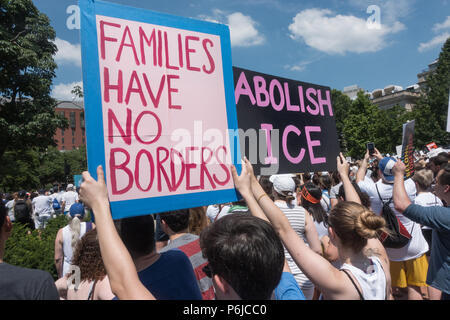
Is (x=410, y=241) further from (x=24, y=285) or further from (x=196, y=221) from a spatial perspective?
(x=24, y=285)

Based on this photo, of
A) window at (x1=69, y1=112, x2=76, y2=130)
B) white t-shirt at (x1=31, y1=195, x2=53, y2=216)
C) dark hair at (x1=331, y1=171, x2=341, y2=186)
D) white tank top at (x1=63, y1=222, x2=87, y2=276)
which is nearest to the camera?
white tank top at (x1=63, y1=222, x2=87, y2=276)

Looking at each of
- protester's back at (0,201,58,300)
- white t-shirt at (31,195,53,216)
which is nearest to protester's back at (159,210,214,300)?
protester's back at (0,201,58,300)

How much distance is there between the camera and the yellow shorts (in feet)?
11.9

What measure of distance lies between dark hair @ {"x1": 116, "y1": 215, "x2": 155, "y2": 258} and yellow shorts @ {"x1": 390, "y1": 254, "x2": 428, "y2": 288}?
10.8 ft

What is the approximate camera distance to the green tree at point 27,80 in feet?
59.7

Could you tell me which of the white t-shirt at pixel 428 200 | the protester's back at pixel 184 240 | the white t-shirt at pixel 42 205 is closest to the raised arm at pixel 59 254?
the protester's back at pixel 184 240

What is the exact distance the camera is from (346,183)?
2.72 metres

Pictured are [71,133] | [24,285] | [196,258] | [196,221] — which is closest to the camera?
[24,285]

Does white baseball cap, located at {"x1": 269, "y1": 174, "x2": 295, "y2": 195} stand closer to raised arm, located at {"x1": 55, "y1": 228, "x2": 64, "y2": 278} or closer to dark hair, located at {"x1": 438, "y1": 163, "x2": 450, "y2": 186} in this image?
dark hair, located at {"x1": 438, "y1": 163, "x2": 450, "y2": 186}

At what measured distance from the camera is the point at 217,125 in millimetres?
2018

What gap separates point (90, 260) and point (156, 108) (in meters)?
1.09

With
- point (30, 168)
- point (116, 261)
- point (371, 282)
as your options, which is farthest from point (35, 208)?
point (30, 168)

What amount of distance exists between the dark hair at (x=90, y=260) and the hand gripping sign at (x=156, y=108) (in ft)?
1.93
